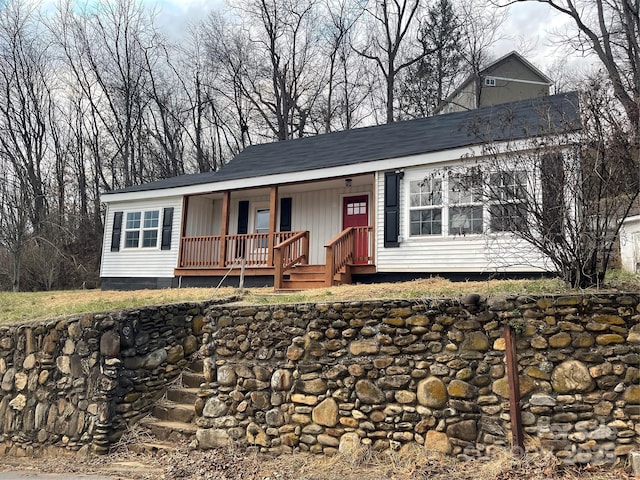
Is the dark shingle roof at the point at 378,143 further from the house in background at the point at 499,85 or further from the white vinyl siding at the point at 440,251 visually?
the house in background at the point at 499,85

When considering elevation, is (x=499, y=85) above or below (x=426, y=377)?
above

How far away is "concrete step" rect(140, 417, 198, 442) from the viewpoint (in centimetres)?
541

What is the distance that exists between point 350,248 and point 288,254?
1.51m

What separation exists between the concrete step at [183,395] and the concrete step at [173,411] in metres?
0.06

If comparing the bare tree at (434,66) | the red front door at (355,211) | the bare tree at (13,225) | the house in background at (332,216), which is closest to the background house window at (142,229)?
the house in background at (332,216)

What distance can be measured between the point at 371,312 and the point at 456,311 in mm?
885

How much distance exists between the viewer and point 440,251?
958 cm

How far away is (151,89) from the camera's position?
86.8ft

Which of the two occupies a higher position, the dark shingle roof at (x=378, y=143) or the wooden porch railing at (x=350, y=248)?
the dark shingle roof at (x=378, y=143)

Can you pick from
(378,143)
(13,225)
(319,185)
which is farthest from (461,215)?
(13,225)

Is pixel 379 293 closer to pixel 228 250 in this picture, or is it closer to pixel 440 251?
pixel 440 251

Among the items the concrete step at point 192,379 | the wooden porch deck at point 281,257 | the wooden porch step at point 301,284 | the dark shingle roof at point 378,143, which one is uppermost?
the dark shingle roof at point 378,143

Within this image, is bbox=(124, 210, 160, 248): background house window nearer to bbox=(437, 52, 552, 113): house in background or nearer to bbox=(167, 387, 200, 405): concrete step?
bbox=(167, 387, 200, 405): concrete step

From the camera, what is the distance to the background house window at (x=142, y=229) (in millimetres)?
13883
